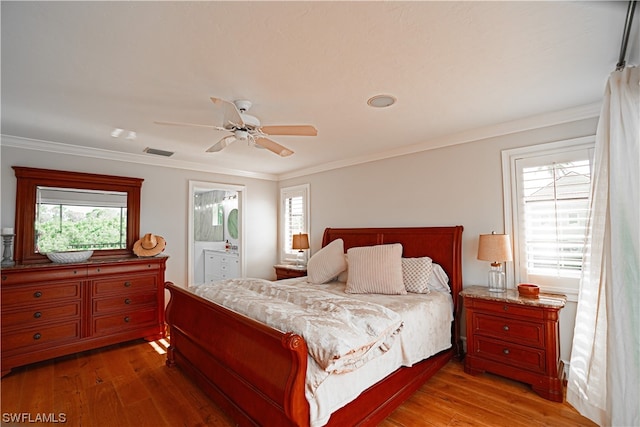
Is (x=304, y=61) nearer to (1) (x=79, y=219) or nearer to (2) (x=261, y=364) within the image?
(2) (x=261, y=364)

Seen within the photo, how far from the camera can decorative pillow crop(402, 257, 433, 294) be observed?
10.2 feet

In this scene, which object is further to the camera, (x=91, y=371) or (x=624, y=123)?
(x=91, y=371)

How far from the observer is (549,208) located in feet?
9.27

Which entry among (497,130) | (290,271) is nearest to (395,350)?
(497,130)

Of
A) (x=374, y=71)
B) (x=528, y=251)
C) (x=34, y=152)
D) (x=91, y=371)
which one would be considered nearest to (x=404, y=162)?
(x=528, y=251)

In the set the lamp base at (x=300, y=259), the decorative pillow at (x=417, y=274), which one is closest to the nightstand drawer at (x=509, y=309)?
the decorative pillow at (x=417, y=274)

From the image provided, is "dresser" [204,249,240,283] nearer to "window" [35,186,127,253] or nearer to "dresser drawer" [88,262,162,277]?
"dresser drawer" [88,262,162,277]

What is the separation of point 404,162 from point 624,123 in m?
2.53

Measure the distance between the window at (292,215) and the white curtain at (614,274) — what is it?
13.1ft

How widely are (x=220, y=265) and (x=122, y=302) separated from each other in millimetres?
2357

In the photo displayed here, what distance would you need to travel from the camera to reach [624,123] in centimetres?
138

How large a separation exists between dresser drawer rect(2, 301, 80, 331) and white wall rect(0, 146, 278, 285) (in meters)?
1.03

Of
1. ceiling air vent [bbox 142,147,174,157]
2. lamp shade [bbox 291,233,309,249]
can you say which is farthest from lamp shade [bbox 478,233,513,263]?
ceiling air vent [bbox 142,147,174,157]

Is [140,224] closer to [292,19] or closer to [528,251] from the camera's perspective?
[292,19]
